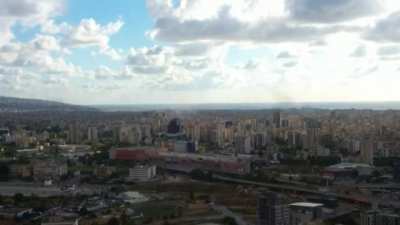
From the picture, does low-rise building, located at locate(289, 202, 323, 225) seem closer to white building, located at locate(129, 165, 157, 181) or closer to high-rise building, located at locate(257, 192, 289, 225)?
high-rise building, located at locate(257, 192, 289, 225)

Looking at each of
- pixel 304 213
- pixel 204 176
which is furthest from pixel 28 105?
pixel 304 213

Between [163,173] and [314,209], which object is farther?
[163,173]

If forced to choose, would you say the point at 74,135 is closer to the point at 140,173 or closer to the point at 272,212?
the point at 140,173

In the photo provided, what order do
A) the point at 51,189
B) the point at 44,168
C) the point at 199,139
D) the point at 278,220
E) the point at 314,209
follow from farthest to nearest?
the point at 199,139 → the point at 44,168 → the point at 51,189 → the point at 314,209 → the point at 278,220

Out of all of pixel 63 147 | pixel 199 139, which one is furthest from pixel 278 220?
pixel 199 139

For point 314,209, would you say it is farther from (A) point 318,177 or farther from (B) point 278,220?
(A) point 318,177

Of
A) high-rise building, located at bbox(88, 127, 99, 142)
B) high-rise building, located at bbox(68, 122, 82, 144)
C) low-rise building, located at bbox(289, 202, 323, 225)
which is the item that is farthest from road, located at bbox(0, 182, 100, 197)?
high-rise building, located at bbox(88, 127, 99, 142)
